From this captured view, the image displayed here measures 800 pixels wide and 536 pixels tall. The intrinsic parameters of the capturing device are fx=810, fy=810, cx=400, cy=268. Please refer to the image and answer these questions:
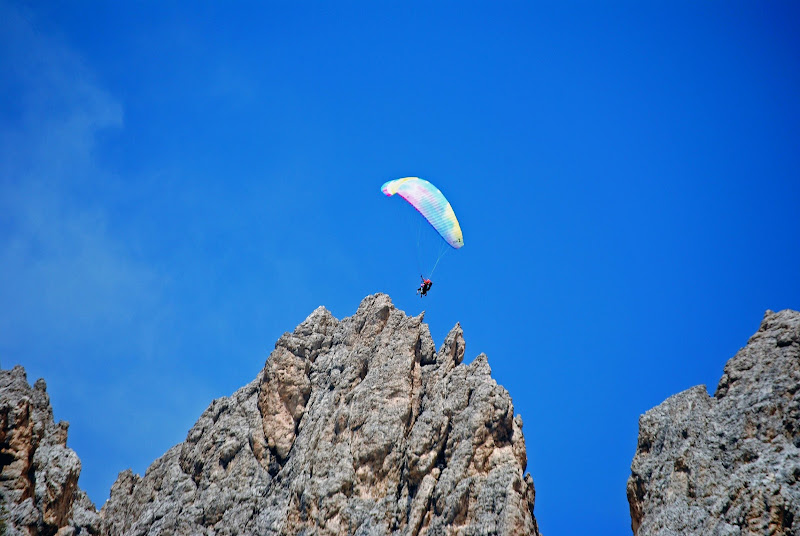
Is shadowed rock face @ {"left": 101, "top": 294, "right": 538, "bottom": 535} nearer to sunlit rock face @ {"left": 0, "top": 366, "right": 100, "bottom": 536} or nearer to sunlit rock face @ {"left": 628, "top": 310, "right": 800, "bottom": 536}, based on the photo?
sunlit rock face @ {"left": 0, "top": 366, "right": 100, "bottom": 536}

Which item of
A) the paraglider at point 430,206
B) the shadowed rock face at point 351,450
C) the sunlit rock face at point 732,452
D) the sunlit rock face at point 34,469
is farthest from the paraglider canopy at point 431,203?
the sunlit rock face at point 34,469

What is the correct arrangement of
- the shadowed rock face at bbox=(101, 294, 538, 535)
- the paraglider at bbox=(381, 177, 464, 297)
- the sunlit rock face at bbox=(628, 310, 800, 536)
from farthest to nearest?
1. the paraglider at bbox=(381, 177, 464, 297)
2. the shadowed rock face at bbox=(101, 294, 538, 535)
3. the sunlit rock face at bbox=(628, 310, 800, 536)

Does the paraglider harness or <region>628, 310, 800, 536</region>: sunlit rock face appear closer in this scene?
<region>628, 310, 800, 536</region>: sunlit rock face

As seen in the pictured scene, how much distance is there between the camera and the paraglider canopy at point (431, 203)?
58.9 meters

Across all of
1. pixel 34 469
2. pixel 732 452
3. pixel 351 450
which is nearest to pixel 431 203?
pixel 351 450

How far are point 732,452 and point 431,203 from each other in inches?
1077

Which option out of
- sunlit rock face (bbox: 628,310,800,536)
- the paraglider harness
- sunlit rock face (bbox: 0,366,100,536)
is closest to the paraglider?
the paraglider harness

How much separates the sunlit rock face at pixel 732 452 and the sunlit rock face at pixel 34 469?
1327 inches

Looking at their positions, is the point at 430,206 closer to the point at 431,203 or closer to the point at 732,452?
the point at 431,203

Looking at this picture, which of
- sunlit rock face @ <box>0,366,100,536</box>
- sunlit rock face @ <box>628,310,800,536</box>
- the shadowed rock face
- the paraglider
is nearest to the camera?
sunlit rock face @ <box>628,310,800,536</box>

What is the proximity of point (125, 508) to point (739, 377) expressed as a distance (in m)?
43.9

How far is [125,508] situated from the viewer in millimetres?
60281

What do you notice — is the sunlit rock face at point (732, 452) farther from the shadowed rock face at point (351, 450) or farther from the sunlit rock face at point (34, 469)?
the sunlit rock face at point (34, 469)

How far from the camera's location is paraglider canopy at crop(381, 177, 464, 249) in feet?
193
